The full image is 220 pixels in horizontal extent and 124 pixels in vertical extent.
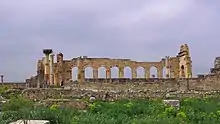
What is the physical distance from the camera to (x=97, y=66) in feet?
149

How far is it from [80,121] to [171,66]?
39625mm

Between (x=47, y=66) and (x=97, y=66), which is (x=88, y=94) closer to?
(x=47, y=66)

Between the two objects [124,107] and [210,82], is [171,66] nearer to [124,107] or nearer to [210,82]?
[210,82]

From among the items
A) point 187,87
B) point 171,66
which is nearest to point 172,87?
point 187,87

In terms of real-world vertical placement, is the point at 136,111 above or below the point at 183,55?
below

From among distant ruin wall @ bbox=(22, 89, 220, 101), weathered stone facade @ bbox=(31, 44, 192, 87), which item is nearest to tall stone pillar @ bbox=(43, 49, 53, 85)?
weathered stone facade @ bbox=(31, 44, 192, 87)

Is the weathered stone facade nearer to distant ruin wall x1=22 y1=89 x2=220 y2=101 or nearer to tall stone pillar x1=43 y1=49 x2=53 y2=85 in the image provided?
tall stone pillar x1=43 y1=49 x2=53 y2=85

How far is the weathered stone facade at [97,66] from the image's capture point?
144 feet

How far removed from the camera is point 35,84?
145 feet

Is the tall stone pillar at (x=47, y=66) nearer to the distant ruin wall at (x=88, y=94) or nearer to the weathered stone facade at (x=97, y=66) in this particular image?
Result: the weathered stone facade at (x=97, y=66)

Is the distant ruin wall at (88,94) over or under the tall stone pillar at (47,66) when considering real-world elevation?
under

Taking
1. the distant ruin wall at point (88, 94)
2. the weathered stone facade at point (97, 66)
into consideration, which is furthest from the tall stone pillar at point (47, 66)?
the distant ruin wall at point (88, 94)

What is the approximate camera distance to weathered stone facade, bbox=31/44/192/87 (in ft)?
144

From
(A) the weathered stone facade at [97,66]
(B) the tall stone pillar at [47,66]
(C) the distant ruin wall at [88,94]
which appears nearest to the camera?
(C) the distant ruin wall at [88,94]
